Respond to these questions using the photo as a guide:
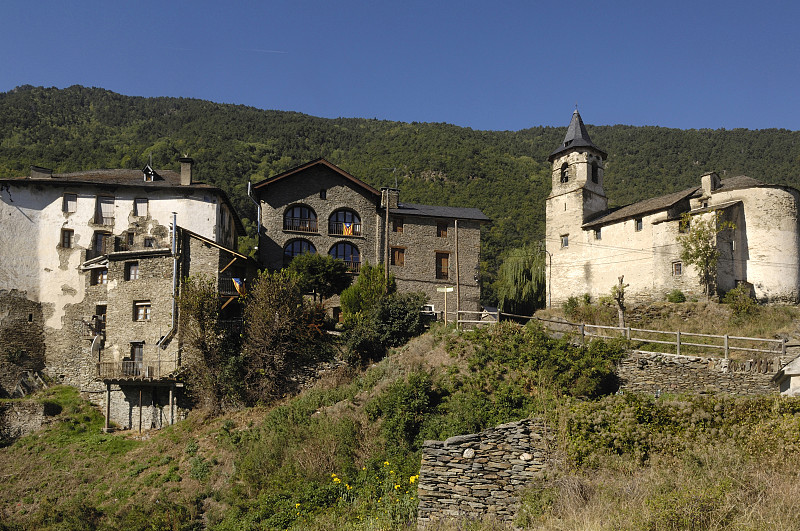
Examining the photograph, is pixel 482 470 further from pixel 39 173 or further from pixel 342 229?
pixel 39 173

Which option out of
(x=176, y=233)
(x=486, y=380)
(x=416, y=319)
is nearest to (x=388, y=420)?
(x=486, y=380)

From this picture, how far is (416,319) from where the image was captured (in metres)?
26.3

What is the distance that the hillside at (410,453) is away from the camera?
11094mm

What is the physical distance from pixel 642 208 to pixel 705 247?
4860 mm

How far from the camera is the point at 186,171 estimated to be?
3238cm

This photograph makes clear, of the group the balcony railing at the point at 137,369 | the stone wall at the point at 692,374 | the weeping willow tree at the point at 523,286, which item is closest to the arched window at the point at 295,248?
the balcony railing at the point at 137,369

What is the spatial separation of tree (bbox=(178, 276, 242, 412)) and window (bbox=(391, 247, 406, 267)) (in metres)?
11.0

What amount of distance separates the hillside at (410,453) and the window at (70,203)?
30.6 ft

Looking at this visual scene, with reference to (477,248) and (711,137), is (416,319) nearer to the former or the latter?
(477,248)

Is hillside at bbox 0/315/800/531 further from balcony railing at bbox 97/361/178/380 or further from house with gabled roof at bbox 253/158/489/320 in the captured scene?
house with gabled roof at bbox 253/158/489/320

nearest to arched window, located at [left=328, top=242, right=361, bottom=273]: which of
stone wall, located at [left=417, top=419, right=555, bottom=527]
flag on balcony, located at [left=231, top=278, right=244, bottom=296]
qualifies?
flag on balcony, located at [left=231, top=278, right=244, bottom=296]

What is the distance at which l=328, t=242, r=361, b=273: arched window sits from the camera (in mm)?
33344

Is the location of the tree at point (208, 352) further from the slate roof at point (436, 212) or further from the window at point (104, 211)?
the slate roof at point (436, 212)

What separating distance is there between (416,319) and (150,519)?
1272cm
